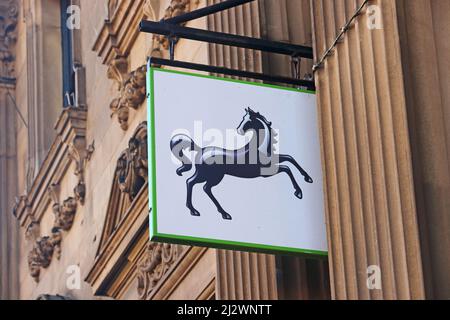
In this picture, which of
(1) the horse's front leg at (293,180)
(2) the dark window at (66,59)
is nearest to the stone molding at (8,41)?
(2) the dark window at (66,59)

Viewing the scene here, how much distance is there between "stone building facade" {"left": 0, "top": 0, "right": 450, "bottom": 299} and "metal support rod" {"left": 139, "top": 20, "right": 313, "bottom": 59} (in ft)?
1.51

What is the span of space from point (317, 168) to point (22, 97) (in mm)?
17178

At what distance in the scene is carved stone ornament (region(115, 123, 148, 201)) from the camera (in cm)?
1932

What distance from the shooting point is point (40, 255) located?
81.2 ft

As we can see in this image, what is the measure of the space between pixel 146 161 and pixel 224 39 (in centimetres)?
602

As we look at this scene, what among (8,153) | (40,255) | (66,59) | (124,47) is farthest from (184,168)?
(8,153)

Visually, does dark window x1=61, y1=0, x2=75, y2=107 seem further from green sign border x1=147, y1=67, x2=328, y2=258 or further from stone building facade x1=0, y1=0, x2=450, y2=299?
green sign border x1=147, y1=67, x2=328, y2=258

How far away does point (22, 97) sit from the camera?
29266mm

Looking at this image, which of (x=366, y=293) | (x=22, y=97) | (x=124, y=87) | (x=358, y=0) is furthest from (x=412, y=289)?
(x=22, y=97)

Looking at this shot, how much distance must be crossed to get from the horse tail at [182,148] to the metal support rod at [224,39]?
1.11 meters

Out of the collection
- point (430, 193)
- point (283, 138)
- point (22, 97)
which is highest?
point (22, 97)

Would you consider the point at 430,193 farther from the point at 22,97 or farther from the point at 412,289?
the point at 22,97

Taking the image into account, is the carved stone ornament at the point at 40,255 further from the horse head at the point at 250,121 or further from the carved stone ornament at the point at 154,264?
the horse head at the point at 250,121

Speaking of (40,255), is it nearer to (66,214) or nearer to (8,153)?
(66,214)
